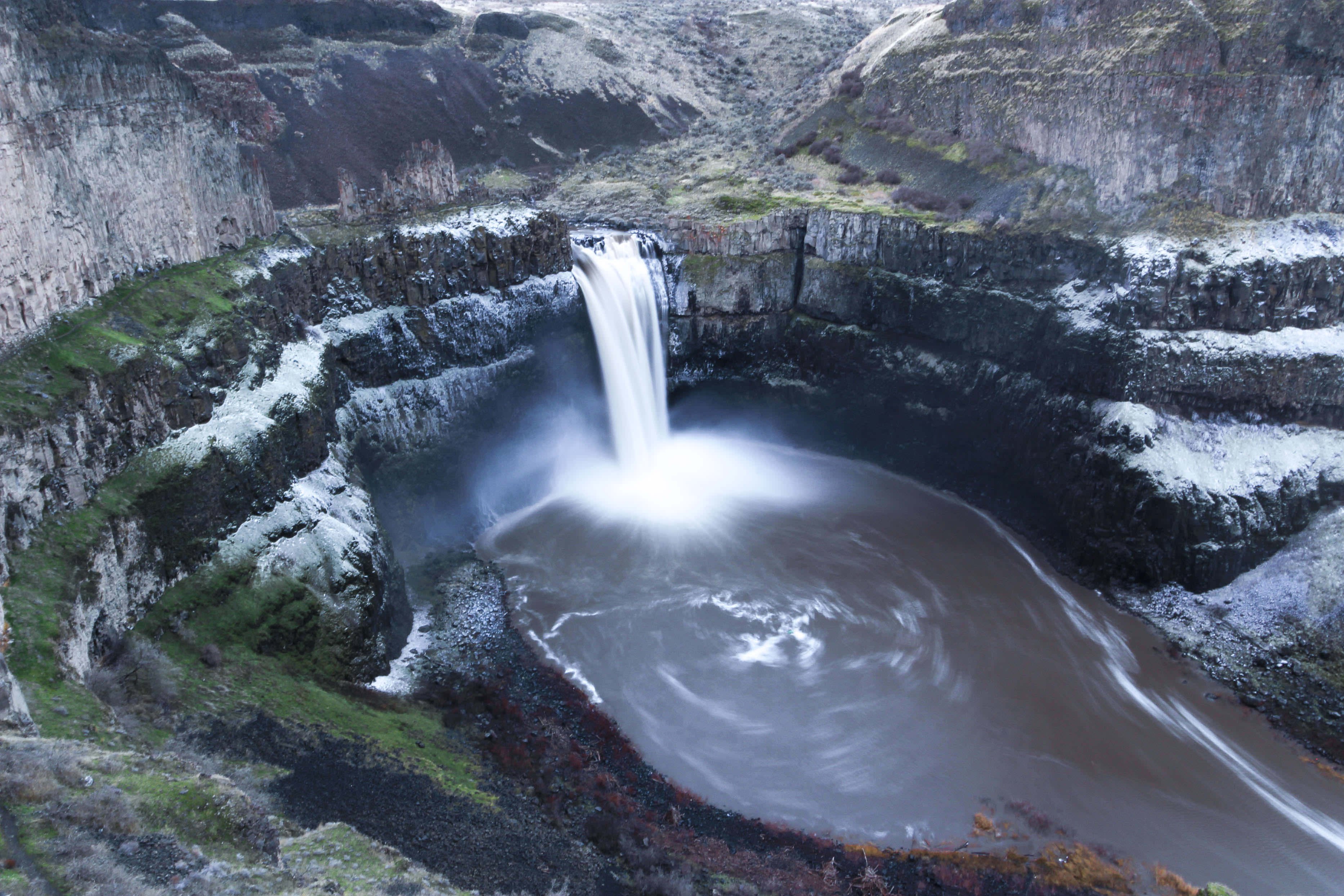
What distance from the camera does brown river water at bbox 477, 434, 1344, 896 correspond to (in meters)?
20.7

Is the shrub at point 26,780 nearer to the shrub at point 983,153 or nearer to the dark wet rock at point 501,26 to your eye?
the shrub at point 983,153

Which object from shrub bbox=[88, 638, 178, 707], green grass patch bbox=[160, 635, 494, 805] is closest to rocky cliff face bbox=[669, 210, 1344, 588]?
green grass patch bbox=[160, 635, 494, 805]

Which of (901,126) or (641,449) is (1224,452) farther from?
(901,126)

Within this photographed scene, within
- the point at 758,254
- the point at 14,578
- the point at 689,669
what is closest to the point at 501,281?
the point at 758,254

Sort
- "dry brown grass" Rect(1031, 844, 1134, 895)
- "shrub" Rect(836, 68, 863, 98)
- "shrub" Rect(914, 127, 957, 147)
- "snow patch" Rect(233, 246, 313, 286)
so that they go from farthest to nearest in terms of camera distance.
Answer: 1. "shrub" Rect(836, 68, 863, 98)
2. "shrub" Rect(914, 127, 957, 147)
3. "snow patch" Rect(233, 246, 313, 286)
4. "dry brown grass" Rect(1031, 844, 1134, 895)

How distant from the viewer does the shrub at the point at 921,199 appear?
38.0 m

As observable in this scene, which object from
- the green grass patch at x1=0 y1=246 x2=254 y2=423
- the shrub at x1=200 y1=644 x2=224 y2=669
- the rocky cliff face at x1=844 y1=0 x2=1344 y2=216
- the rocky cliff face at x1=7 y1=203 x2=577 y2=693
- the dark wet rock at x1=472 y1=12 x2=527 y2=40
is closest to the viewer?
the rocky cliff face at x1=7 y1=203 x2=577 y2=693

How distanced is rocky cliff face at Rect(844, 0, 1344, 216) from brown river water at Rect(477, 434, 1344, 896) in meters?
15.0

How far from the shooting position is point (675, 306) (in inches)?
1577

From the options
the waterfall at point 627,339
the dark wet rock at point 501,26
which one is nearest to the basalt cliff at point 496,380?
the waterfall at point 627,339

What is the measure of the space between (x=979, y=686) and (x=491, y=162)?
4309 centimetres

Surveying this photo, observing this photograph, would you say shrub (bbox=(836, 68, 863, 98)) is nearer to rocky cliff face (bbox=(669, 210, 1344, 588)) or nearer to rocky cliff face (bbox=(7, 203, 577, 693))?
rocky cliff face (bbox=(669, 210, 1344, 588))

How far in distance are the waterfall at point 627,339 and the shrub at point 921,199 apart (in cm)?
1237

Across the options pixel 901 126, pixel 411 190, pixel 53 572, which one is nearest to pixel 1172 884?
pixel 53 572
